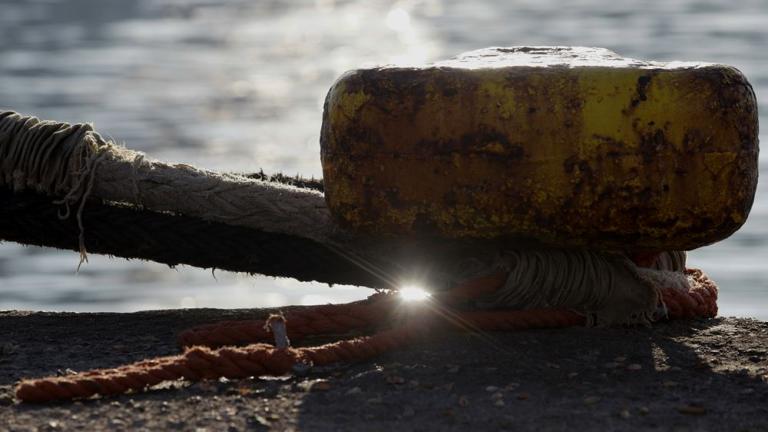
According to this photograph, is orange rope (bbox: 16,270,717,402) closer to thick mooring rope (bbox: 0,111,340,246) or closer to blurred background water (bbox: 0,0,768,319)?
thick mooring rope (bbox: 0,111,340,246)

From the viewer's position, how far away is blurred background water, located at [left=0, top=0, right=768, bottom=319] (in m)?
7.12

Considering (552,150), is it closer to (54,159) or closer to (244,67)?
(54,159)

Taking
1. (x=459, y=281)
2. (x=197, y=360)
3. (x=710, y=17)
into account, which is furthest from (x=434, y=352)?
(x=710, y=17)

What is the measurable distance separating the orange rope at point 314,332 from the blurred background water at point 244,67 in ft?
7.34

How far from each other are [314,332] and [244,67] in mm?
11321

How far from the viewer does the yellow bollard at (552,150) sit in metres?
3.06

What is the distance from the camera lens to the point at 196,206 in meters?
3.77

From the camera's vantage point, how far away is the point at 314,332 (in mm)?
3340

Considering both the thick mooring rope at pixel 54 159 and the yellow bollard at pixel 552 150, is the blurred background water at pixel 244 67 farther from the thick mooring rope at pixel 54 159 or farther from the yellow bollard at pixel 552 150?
the yellow bollard at pixel 552 150

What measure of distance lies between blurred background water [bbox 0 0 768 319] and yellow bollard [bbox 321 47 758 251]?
2.44 meters

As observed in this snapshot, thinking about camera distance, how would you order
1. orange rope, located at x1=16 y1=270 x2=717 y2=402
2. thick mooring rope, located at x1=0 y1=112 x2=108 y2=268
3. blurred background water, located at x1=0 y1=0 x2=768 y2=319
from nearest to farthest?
orange rope, located at x1=16 y1=270 x2=717 y2=402 → thick mooring rope, located at x1=0 y1=112 x2=108 y2=268 → blurred background water, located at x1=0 y1=0 x2=768 y2=319

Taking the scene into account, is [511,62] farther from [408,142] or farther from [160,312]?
[160,312]

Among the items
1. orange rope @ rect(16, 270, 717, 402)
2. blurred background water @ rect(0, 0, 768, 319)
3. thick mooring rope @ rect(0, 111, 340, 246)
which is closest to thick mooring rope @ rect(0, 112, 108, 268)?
thick mooring rope @ rect(0, 111, 340, 246)

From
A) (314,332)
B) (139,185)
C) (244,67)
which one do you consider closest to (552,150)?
(314,332)
